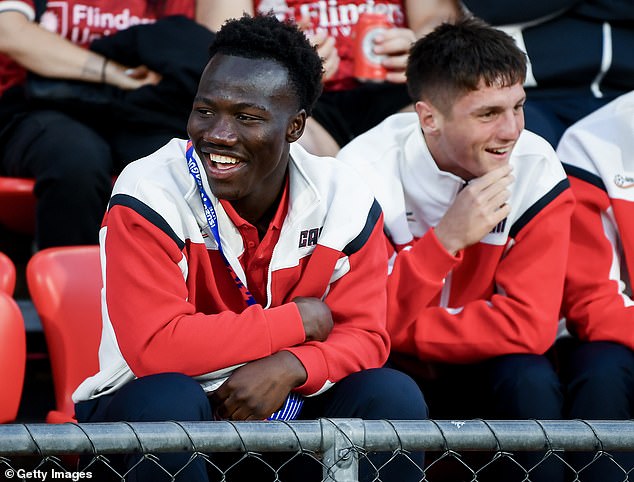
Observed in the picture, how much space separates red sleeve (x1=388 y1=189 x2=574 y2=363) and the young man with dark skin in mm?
309

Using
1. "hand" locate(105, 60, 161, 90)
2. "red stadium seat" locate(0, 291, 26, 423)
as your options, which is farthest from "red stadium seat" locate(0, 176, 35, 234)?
"red stadium seat" locate(0, 291, 26, 423)

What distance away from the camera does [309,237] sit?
255 cm

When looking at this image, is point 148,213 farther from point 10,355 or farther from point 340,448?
point 340,448

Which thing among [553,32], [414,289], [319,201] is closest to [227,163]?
[319,201]

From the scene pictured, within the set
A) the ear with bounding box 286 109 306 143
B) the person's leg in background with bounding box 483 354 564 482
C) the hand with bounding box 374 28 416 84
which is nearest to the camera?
the ear with bounding box 286 109 306 143

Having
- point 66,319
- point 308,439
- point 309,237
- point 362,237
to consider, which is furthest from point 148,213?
point 308,439

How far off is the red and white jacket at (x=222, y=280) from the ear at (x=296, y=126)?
0.30ft

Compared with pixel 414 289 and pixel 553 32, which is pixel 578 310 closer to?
pixel 414 289

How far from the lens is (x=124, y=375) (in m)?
2.46

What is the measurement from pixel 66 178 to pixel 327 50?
3.11 feet

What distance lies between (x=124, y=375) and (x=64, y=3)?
5.63 feet

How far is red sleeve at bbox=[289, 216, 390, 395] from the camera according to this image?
2.42m

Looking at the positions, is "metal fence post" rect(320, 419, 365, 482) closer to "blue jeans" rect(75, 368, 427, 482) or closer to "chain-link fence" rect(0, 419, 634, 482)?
"chain-link fence" rect(0, 419, 634, 482)

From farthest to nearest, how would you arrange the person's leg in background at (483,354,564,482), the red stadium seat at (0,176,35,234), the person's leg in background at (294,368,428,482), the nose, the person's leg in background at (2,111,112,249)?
the red stadium seat at (0,176,35,234) < the person's leg in background at (2,111,112,249) < the person's leg in background at (483,354,564,482) < the nose < the person's leg in background at (294,368,428,482)
